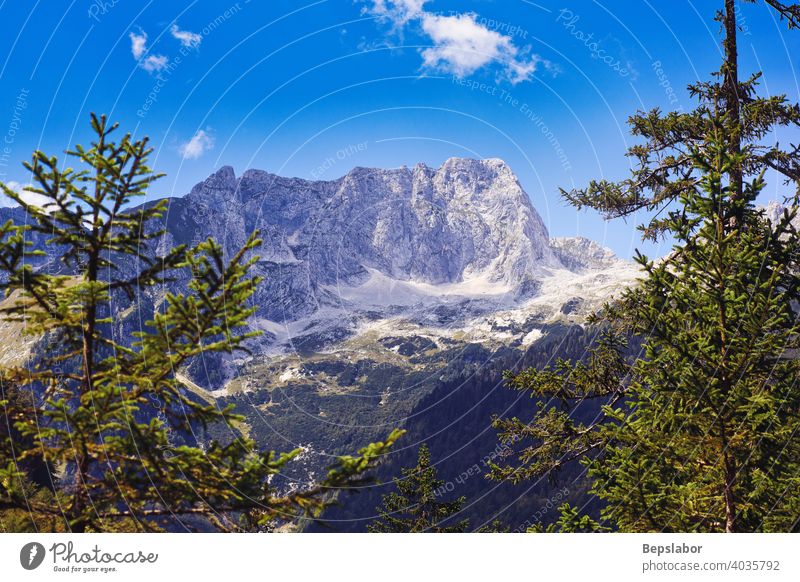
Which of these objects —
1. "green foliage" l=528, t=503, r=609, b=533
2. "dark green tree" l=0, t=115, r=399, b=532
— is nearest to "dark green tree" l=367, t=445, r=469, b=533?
"green foliage" l=528, t=503, r=609, b=533

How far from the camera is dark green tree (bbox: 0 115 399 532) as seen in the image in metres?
9.53

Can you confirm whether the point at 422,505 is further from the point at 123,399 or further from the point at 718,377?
the point at 123,399

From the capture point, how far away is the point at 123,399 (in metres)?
9.68

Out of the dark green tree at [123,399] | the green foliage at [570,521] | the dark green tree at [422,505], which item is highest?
the dark green tree at [123,399]

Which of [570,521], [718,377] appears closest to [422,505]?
[570,521]

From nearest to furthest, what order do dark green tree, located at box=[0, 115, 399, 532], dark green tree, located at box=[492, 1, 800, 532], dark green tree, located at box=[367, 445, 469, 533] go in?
1. dark green tree, located at box=[0, 115, 399, 532]
2. dark green tree, located at box=[492, 1, 800, 532]
3. dark green tree, located at box=[367, 445, 469, 533]

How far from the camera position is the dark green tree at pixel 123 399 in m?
9.53

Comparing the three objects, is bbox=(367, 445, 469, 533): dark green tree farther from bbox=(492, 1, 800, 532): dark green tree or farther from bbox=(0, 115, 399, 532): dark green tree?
bbox=(0, 115, 399, 532): dark green tree

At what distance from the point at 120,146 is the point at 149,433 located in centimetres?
512

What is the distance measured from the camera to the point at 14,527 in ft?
37.7

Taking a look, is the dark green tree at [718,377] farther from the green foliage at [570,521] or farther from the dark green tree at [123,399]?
the dark green tree at [123,399]

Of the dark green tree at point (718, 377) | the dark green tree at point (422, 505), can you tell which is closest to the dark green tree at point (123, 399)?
the dark green tree at point (718, 377)
